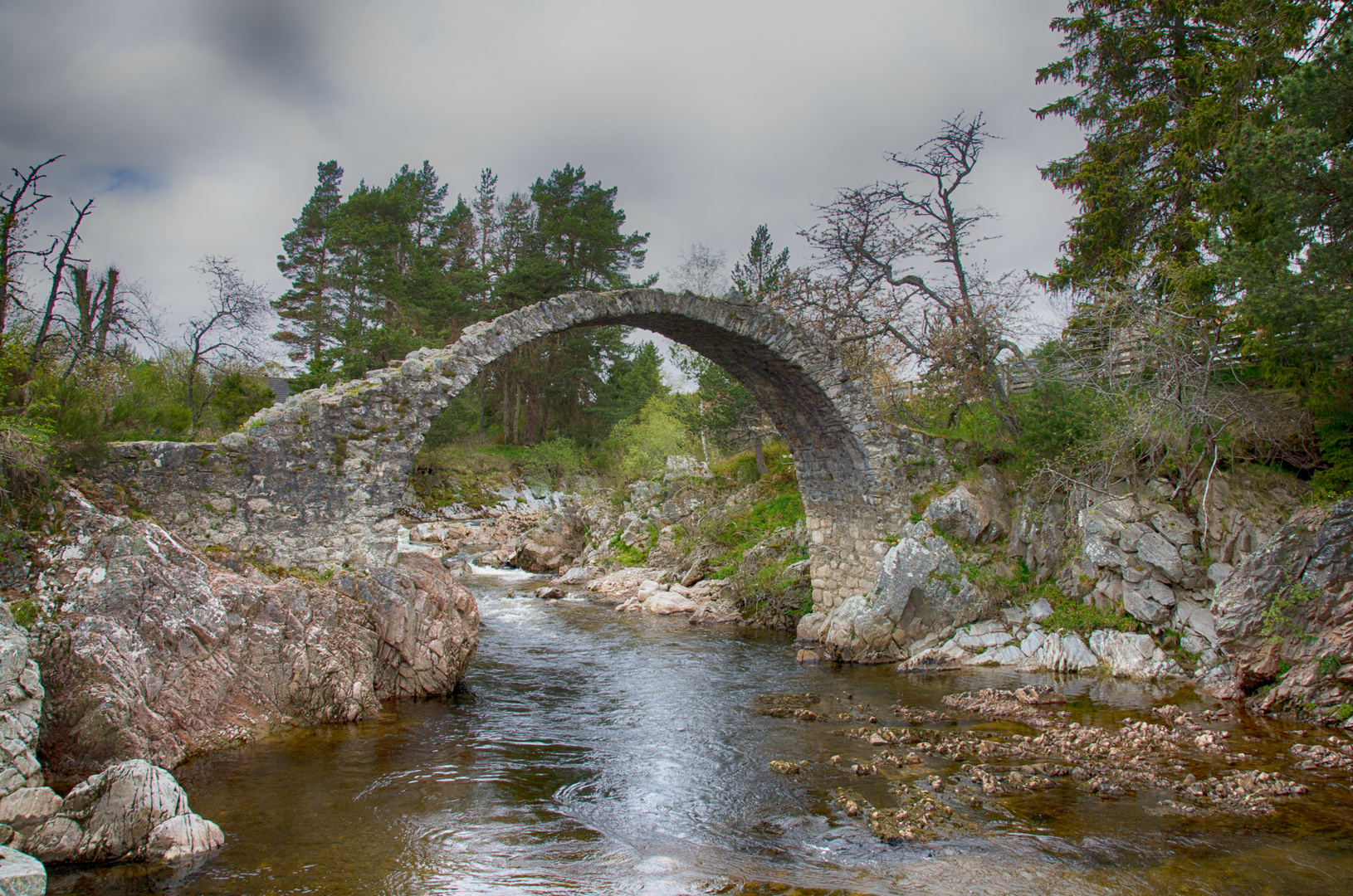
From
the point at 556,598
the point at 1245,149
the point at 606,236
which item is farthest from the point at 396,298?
the point at 1245,149

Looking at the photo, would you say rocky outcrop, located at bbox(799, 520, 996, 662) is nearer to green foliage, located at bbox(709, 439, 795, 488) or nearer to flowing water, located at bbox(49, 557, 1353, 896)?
flowing water, located at bbox(49, 557, 1353, 896)

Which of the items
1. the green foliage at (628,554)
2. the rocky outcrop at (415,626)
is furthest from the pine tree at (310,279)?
the rocky outcrop at (415,626)

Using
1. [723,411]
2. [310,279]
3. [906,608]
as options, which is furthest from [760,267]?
[310,279]

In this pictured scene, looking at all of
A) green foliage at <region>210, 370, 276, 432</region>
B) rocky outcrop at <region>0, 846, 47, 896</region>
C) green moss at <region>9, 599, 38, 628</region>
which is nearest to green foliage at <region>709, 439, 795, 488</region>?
green foliage at <region>210, 370, 276, 432</region>

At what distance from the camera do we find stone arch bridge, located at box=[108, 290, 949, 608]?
6.77m

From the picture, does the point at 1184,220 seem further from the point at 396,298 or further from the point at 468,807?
the point at 396,298

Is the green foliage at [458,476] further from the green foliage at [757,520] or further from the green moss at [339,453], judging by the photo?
the green moss at [339,453]

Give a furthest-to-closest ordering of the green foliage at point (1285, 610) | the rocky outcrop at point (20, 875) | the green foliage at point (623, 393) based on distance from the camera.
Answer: the green foliage at point (623, 393)
the green foliage at point (1285, 610)
the rocky outcrop at point (20, 875)

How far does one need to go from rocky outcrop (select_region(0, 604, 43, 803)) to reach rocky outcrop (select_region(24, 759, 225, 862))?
1.06 ft

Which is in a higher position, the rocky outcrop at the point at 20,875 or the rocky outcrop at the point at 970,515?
the rocky outcrop at the point at 970,515

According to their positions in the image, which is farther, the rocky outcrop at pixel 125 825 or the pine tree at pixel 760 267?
the pine tree at pixel 760 267

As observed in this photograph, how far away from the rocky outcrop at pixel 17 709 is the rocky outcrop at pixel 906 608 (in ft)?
26.9

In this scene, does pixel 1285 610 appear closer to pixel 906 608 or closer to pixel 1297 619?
pixel 1297 619

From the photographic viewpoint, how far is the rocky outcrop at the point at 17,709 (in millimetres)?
4105
